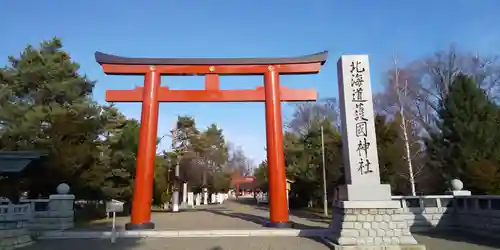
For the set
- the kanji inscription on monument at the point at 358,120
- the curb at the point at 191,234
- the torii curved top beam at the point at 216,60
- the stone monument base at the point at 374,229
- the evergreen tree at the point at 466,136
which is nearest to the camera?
the stone monument base at the point at 374,229

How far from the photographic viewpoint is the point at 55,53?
20.8 meters

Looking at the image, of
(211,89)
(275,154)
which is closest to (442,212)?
(275,154)

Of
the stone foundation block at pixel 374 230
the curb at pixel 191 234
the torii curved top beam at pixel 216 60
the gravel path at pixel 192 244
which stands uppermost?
the torii curved top beam at pixel 216 60

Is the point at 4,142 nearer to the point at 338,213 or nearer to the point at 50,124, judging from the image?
the point at 50,124

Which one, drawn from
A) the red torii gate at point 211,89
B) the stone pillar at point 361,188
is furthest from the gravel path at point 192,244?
the red torii gate at point 211,89

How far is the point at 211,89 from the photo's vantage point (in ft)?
51.0

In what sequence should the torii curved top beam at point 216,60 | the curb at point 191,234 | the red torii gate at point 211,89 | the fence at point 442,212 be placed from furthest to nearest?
the torii curved top beam at point 216,60, the red torii gate at point 211,89, the fence at point 442,212, the curb at point 191,234

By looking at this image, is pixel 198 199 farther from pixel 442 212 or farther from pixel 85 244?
pixel 442 212

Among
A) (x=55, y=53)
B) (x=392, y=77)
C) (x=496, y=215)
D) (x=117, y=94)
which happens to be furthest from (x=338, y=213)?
(x=55, y=53)

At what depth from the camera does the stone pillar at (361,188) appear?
9648 mm

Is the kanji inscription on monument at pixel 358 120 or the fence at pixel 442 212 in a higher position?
the kanji inscription on monument at pixel 358 120

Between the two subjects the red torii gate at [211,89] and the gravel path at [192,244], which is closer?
the gravel path at [192,244]

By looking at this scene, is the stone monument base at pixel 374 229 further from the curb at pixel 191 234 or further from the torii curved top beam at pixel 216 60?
the torii curved top beam at pixel 216 60

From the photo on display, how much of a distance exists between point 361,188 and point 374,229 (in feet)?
3.73
